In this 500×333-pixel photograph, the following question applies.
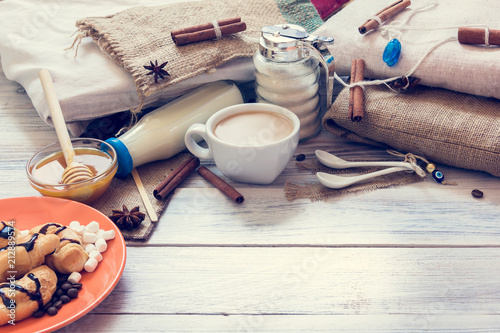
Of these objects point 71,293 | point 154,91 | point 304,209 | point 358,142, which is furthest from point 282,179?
point 71,293

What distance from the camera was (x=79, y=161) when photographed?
1010 millimetres

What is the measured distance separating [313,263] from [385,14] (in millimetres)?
692

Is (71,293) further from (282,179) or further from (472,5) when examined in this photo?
(472,5)

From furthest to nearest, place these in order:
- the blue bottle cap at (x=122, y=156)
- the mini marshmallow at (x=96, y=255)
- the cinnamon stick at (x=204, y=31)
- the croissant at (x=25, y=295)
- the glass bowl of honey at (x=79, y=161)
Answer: the cinnamon stick at (x=204, y=31) → the blue bottle cap at (x=122, y=156) → the glass bowl of honey at (x=79, y=161) → the mini marshmallow at (x=96, y=255) → the croissant at (x=25, y=295)

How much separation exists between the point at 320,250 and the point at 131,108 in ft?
1.90

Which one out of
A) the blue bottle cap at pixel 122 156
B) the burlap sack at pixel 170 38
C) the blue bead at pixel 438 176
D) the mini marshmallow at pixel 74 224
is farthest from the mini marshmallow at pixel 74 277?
the blue bead at pixel 438 176

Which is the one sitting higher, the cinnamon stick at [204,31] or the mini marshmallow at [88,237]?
the cinnamon stick at [204,31]

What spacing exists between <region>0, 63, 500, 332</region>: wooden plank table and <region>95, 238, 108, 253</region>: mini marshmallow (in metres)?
0.06

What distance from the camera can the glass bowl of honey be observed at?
92 centimetres

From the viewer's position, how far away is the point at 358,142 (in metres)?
1.16

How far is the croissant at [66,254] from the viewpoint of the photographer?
75 cm

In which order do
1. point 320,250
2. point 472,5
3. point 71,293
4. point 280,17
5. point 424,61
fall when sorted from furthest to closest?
point 280,17, point 472,5, point 424,61, point 320,250, point 71,293

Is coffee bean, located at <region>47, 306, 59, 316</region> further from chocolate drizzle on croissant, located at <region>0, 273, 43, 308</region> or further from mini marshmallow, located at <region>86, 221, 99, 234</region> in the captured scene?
mini marshmallow, located at <region>86, 221, 99, 234</region>

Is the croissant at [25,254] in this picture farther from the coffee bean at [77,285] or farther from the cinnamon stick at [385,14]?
the cinnamon stick at [385,14]
